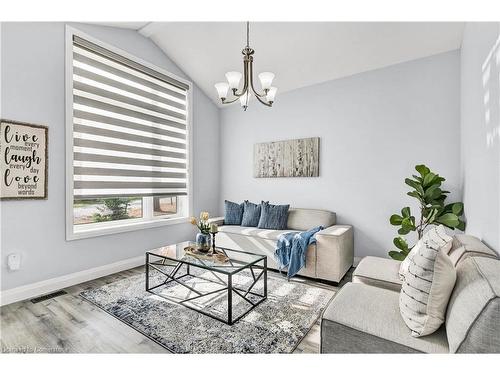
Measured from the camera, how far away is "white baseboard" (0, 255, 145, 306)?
2437 millimetres

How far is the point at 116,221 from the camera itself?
11.4 ft

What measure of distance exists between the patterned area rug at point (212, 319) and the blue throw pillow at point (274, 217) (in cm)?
95

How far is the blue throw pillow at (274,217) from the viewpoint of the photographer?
3768mm

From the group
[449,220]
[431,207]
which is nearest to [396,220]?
[431,207]

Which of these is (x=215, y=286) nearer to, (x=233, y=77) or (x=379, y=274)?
(x=379, y=274)

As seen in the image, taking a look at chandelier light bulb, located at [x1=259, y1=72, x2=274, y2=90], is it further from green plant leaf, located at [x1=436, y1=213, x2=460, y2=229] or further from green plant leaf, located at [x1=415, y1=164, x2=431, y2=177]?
green plant leaf, located at [x1=436, y1=213, x2=460, y2=229]

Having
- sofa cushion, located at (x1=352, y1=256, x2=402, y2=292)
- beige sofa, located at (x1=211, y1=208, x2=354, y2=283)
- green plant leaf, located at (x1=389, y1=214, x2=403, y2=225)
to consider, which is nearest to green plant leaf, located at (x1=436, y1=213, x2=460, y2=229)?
green plant leaf, located at (x1=389, y1=214, x2=403, y2=225)

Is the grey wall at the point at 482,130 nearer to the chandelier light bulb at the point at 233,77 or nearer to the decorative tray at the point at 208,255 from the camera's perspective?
the chandelier light bulb at the point at 233,77

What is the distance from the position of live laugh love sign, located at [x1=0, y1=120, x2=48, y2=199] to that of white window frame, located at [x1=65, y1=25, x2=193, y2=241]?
0.76 ft

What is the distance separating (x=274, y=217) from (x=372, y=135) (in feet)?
5.68

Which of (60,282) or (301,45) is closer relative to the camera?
(60,282)

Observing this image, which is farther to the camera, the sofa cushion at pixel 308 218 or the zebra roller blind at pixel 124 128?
the sofa cushion at pixel 308 218

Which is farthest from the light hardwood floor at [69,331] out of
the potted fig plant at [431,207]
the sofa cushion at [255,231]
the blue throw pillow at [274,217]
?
the blue throw pillow at [274,217]

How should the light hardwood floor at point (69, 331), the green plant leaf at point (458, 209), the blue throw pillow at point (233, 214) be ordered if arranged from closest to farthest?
the light hardwood floor at point (69, 331), the green plant leaf at point (458, 209), the blue throw pillow at point (233, 214)
